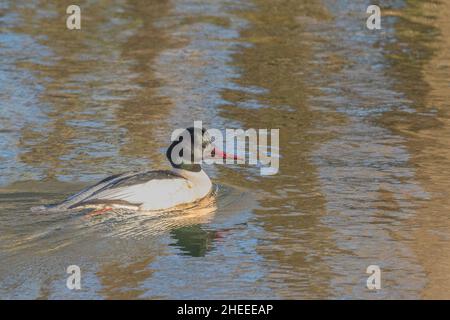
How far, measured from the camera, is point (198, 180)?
460 inches

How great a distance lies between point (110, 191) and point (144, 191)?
0.31 metres

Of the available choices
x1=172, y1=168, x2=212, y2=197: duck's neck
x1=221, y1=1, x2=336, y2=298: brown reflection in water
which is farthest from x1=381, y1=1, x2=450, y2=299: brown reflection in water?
x1=172, y1=168, x2=212, y2=197: duck's neck

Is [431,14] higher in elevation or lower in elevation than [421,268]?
higher

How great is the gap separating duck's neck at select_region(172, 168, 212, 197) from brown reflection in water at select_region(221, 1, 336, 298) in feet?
1.58

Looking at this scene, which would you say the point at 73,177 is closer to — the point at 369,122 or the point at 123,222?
the point at 123,222

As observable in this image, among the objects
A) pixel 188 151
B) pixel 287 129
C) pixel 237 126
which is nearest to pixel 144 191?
pixel 188 151

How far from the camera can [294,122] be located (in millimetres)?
14391

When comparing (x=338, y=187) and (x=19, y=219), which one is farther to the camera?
(x=338, y=187)

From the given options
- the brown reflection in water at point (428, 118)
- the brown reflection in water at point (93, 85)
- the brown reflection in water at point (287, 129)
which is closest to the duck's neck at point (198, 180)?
the brown reflection in water at point (287, 129)

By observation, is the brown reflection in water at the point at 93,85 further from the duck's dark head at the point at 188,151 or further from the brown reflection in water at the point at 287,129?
the brown reflection in water at the point at 287,129

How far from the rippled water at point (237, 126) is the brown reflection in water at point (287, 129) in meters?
0.03

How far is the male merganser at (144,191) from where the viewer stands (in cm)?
1097

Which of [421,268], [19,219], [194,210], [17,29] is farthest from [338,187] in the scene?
[17,29]
